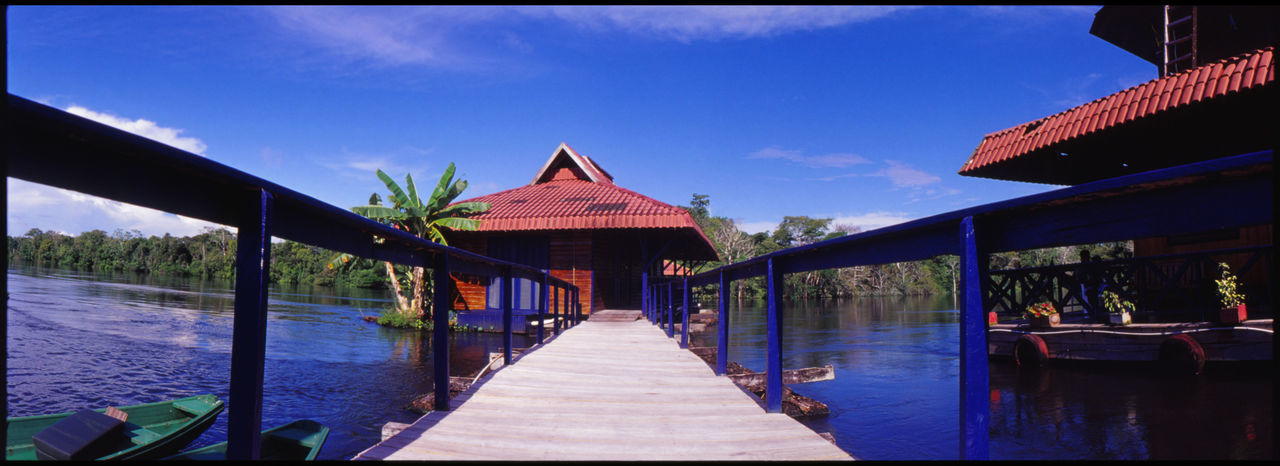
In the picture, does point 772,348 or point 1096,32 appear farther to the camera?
point 1096,32

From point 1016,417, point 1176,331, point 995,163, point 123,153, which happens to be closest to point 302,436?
point 123,153

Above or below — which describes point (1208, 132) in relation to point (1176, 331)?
above

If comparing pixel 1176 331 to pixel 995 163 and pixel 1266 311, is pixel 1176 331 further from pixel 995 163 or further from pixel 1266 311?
Result: pixel 995 163

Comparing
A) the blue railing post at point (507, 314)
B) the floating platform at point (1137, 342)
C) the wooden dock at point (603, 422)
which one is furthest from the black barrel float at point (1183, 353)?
the blue railing post at point (507, 314)

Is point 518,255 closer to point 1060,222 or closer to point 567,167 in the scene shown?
point 567,167

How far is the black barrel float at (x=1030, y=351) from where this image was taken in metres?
9.97

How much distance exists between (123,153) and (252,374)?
2.80ft

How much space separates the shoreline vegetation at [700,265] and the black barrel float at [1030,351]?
17379mm

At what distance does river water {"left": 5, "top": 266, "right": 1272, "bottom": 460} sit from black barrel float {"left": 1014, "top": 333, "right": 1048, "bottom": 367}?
56 cm

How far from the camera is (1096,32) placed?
1154 cm

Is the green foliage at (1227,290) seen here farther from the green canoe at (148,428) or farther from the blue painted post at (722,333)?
the green canoe at (148,428)

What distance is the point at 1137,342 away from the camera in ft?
28.7

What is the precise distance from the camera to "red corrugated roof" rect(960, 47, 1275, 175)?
6488 mm

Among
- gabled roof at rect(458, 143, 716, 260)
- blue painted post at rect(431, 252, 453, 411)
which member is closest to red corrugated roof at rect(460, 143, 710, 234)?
gabled roof at rect(458, 143, 716, 260)
